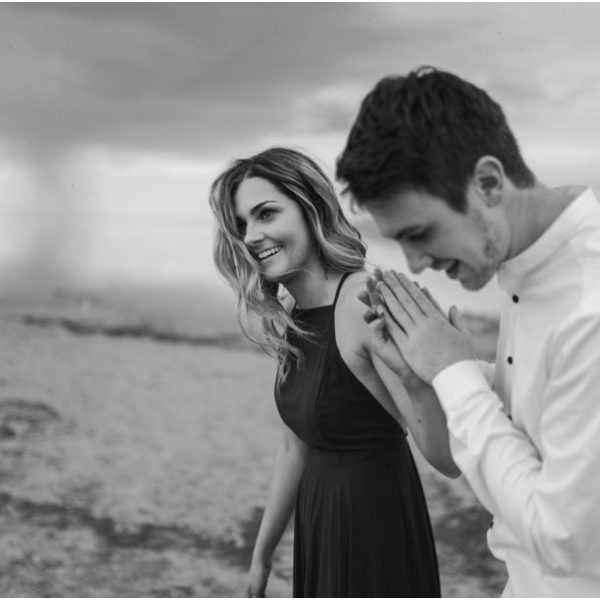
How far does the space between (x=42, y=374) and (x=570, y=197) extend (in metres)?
6.24

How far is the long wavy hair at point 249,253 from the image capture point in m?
2.14

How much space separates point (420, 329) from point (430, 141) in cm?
29

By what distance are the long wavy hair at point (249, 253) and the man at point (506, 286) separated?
790 mm

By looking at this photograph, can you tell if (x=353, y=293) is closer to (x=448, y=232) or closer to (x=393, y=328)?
(x=393, y=328)

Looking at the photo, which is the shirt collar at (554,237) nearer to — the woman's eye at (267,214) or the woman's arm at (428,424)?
the woman's arm at (428,424)

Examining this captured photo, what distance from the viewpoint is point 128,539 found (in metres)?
5.58

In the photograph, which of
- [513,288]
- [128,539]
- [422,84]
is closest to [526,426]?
[513,288]

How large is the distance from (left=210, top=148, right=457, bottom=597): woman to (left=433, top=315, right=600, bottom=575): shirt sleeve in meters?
0.70

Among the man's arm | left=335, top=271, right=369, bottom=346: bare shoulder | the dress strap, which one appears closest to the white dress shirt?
the man's arm

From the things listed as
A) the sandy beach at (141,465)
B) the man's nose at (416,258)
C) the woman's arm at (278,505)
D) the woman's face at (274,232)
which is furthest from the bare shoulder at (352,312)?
the sandy beach at (141,465)

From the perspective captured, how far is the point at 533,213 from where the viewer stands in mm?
1291

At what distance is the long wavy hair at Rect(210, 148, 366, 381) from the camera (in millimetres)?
2139

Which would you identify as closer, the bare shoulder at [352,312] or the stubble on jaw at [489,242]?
the stubble on jaw at [489,242]

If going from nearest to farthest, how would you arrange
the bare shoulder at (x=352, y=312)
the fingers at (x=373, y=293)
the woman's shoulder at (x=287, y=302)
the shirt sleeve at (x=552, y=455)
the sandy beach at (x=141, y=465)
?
the shirt sleeve at (x=552, y=455)
the fingers at (x=373, y=293)
the bare shoulder at (x=352, y=312)
the woman's shoulder at (x=287, y=302)
the sandy beach at (x=141, y=465)
